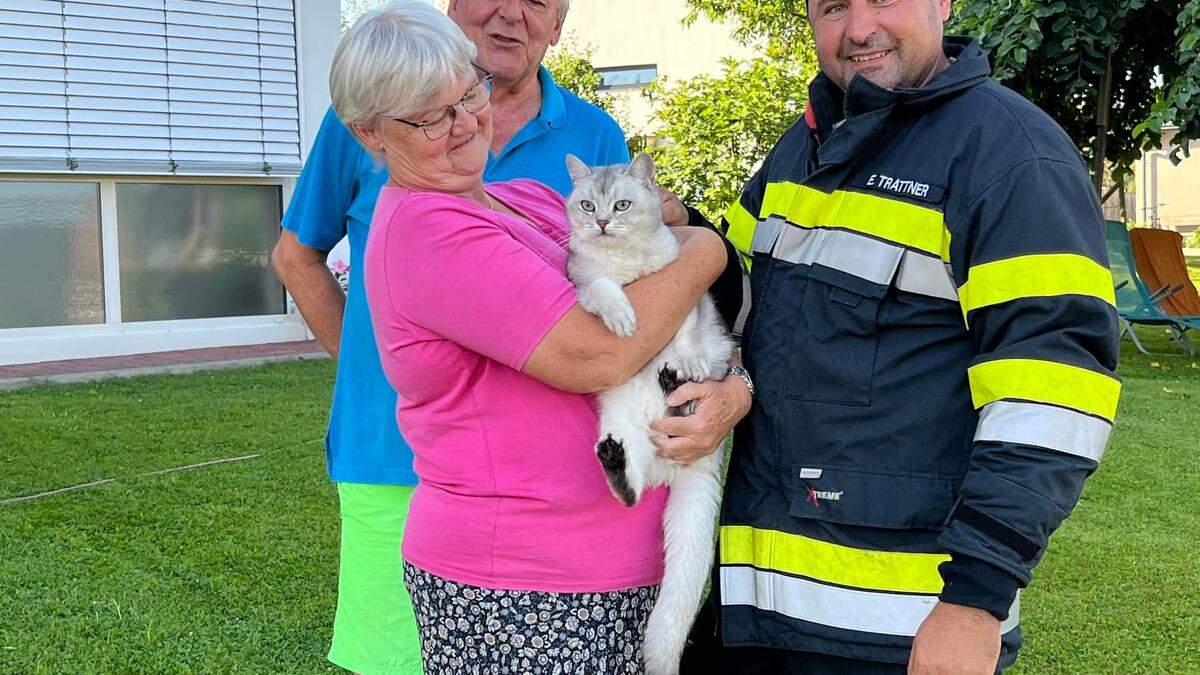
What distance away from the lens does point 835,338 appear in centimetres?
195

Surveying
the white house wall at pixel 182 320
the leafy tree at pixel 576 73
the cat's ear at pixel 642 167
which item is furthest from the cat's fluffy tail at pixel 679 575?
the leafy tree at pixel 576 73

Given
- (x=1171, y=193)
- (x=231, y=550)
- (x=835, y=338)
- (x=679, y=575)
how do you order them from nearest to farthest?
(x=835, y=338) → (x=679, y=575) → (x=231, y=550) → (x=1171, y=193)

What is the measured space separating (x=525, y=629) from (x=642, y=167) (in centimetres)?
117

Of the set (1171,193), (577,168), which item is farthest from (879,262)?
(1171,193)

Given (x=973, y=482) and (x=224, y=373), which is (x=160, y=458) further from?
(x=973, y=482)

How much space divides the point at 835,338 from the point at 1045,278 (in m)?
0.41

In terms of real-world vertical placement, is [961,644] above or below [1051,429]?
below

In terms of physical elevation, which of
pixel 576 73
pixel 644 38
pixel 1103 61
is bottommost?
pixel 1103 61

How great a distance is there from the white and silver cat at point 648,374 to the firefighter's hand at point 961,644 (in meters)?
0.54

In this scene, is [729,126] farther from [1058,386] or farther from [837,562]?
[1058,386]

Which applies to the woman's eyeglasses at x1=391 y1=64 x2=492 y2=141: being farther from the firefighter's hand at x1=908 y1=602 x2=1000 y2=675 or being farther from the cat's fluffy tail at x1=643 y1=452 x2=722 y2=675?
the firefighter's hand at x1=908 y1=602 x2=1000 y2=675

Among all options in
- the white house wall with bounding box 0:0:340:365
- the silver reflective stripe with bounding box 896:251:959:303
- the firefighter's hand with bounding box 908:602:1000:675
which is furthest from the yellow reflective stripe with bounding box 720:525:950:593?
the white house wall with bounding box 0:0:340:365

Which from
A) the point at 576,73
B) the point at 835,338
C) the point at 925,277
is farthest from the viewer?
the point at 576,73

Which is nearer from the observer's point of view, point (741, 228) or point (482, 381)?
point (482, 381)
